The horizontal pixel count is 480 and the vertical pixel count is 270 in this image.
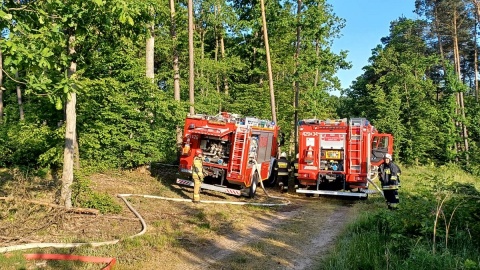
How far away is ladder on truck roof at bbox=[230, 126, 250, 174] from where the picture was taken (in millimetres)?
12477

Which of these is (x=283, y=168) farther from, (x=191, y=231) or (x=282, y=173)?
(x=191, y=231)

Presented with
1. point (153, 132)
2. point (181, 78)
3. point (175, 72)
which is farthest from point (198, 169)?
point (181, 78)

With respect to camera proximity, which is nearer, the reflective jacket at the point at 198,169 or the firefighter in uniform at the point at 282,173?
the reflective jacket at the point at 198,169

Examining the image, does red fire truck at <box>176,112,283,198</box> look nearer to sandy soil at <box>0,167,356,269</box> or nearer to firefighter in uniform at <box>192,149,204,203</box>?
firefighter in uniform at <box>192,149,204,203</box>

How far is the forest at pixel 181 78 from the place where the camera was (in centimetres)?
650

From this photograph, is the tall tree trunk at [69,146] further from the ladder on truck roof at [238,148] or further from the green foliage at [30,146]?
the ladder on truck roof at [238,148]

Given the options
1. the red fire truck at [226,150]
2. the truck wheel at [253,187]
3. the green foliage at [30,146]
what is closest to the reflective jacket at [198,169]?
the red fire truck at [226,150]

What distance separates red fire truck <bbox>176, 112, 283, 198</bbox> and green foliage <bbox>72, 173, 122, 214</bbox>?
12.7 ft

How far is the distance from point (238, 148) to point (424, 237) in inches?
268

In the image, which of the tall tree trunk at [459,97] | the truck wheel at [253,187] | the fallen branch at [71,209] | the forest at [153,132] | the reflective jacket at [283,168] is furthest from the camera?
the tall tree trunk at [459,97]

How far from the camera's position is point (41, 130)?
10938 mm

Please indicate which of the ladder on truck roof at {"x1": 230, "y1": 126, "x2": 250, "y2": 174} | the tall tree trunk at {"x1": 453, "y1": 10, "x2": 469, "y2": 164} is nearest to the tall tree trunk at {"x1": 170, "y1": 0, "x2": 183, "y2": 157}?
the ladder on truck roof at {"x1": 230, "y1": 126, "x2": 250, "y2": 174}

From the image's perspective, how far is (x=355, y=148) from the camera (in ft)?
44.9

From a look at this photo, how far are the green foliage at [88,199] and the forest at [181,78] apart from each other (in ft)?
Result: 1.66
